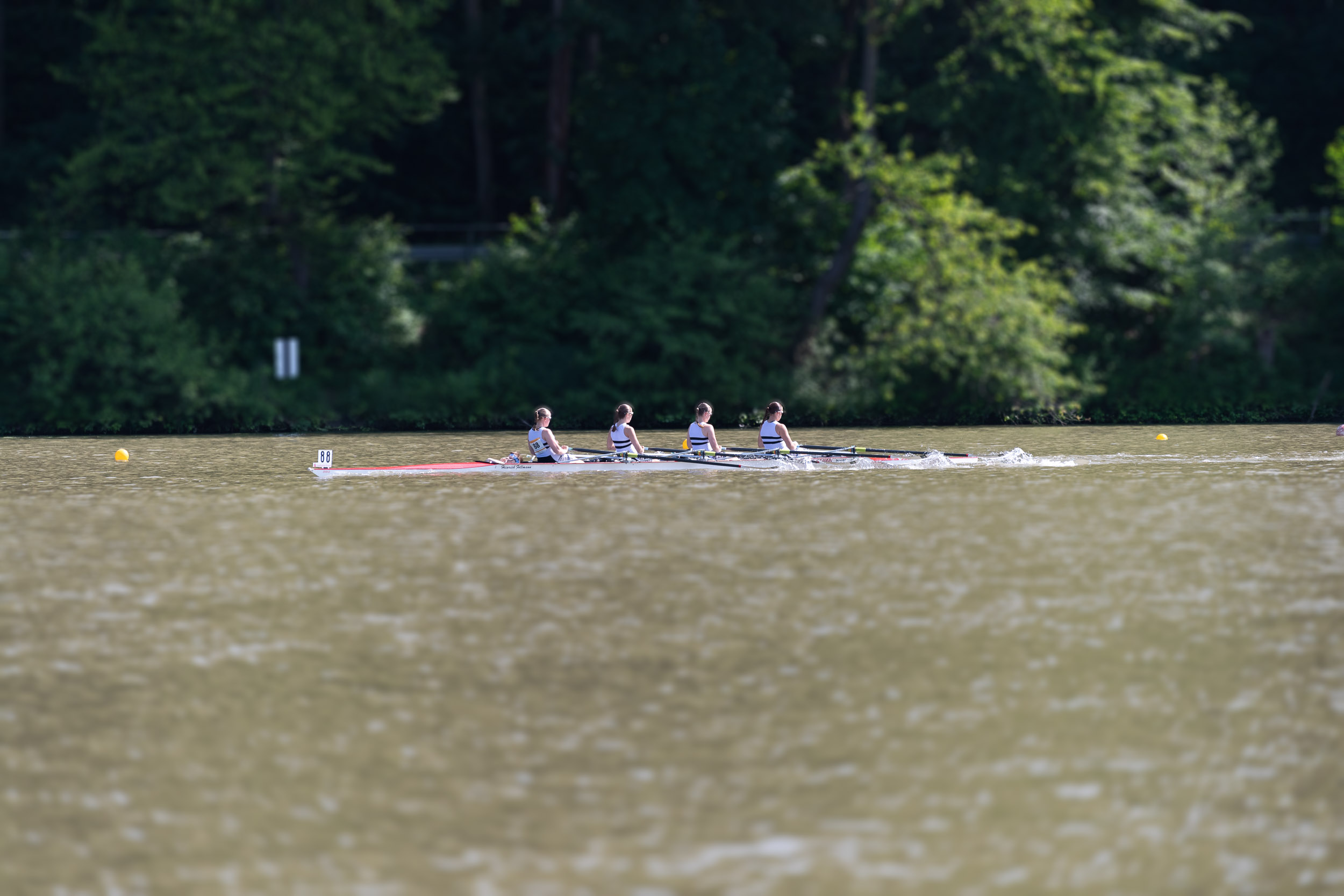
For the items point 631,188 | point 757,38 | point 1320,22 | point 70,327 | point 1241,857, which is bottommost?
point 1241,857

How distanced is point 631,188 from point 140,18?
1272 cm

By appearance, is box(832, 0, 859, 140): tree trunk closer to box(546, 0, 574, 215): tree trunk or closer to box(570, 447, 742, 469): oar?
box(546, 0, 574, 215): tree trunk

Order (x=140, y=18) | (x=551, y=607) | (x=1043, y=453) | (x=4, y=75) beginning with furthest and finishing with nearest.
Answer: (x=4, y=75)
(x=140, y=18)
(x=1043, y=453)
(x=551, y=607)

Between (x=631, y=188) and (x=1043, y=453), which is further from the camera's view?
(x=631, y=188)

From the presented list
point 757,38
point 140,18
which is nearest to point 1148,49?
point 757,38

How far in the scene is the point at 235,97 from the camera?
4009cm

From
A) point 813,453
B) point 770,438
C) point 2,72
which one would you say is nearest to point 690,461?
point 770,438

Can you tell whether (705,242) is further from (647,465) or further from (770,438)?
(647,465)

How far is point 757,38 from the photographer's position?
126ft

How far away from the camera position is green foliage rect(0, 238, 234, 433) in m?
36.3

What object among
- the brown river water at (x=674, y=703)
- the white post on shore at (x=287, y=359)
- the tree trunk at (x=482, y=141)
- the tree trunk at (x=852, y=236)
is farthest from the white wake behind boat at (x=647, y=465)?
the tree trunk at (x=482, y=141)

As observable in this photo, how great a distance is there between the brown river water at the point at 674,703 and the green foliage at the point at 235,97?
69.3ft

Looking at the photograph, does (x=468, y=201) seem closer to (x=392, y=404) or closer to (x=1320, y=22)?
(x=392, y=404)

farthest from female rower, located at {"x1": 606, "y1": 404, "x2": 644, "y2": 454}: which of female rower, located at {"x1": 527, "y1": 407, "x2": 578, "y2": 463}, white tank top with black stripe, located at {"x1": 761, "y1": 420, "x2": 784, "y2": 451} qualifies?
white tank top with black stripe, located at {"x1": 761, "y1": 420, "x2": 784, "y2": 451}
